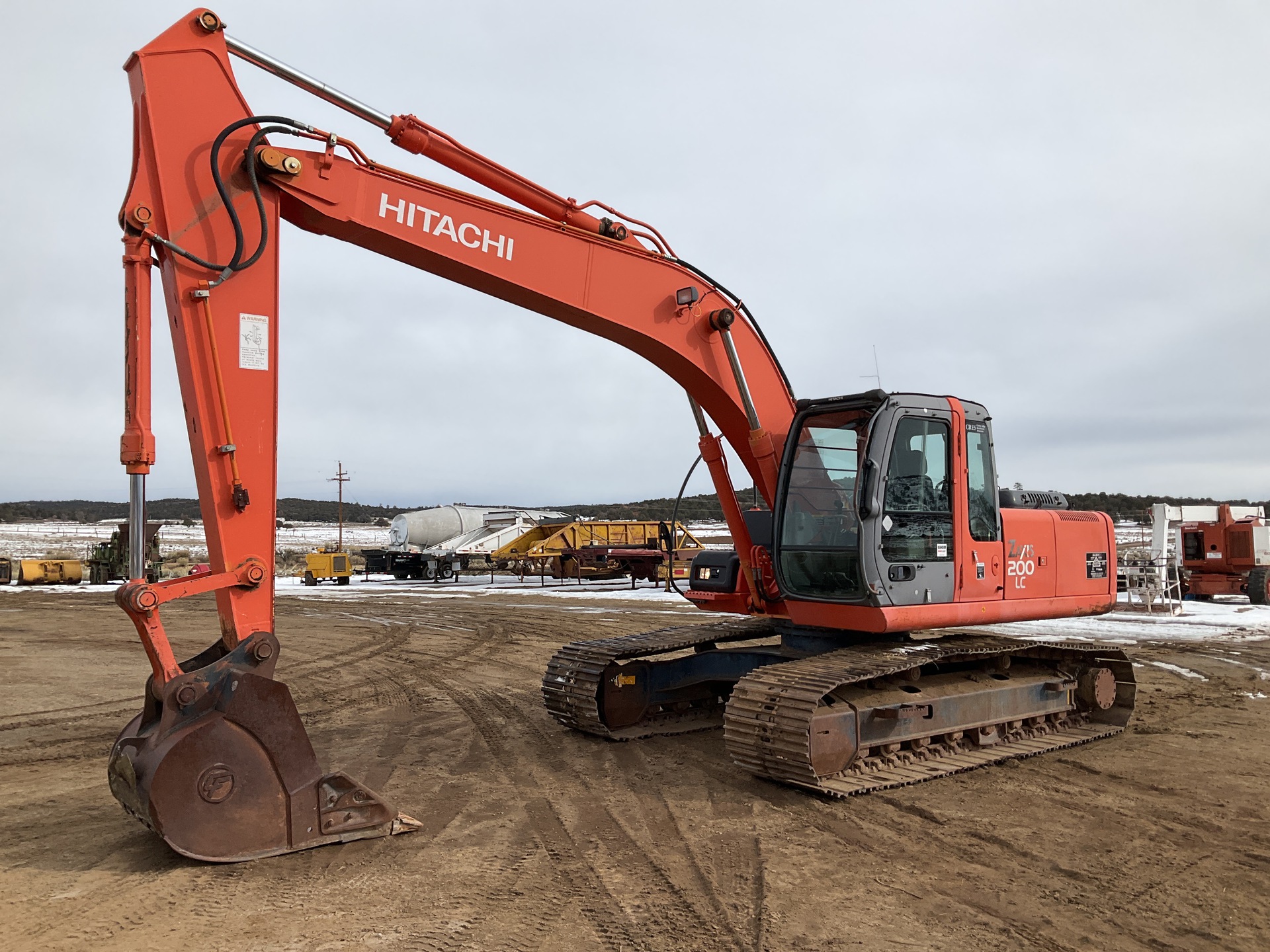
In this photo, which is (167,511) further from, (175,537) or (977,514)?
(977,514)

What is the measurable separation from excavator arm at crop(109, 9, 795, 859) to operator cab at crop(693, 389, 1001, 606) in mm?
2837

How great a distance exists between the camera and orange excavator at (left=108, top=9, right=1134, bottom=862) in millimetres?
5211

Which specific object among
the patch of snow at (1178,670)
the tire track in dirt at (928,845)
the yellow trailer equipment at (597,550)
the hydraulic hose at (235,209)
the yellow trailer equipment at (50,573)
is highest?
the hydraulic hose at (235,209)

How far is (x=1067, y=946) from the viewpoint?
167 inches

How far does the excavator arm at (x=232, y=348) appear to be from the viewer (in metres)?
5.04

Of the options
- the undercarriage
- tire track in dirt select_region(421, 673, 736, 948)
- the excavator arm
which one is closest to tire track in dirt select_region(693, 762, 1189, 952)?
the undercarriage

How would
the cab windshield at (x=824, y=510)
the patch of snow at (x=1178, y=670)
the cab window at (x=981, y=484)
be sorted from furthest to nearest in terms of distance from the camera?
the patch of snow at (x=1178, y=670) → the cab window at (x=981, y=484) → the cab windshield at (x=824, y=510)

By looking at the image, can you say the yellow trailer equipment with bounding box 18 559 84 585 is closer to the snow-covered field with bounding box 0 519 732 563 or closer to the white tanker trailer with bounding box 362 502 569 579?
the snow-covered field with bounding box 0 519 732 563

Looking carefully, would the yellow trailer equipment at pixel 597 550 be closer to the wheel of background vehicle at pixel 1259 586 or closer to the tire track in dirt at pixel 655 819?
the wheel of background vehicle at pixel 1259 586

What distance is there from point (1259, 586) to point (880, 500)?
19.8 m

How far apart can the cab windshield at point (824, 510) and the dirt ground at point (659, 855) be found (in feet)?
5.26

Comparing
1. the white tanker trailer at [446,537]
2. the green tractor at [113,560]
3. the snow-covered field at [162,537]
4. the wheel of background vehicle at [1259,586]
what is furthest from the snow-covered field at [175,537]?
the wheel of background vehicle at [1259,586]

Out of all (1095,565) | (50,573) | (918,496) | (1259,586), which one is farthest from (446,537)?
(918,496)

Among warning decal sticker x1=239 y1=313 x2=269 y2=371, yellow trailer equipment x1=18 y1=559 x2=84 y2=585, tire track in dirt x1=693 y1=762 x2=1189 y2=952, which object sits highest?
warning decal sticker x1=239 y1=313 x2=269 y2=371
